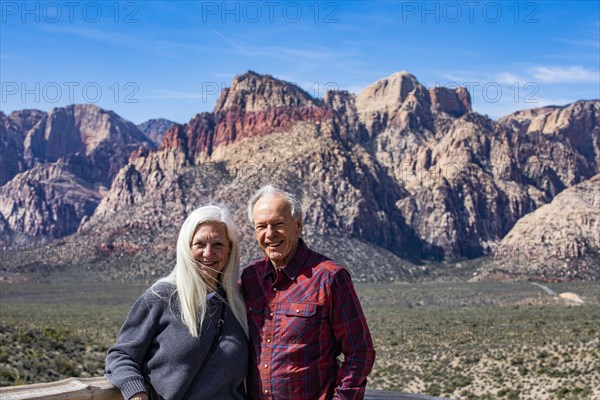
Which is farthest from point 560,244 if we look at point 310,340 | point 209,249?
point 209,249

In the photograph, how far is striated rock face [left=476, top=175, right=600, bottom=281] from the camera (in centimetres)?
8950

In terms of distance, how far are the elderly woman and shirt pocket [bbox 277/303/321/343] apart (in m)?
0.26

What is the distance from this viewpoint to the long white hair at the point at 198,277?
4027mm

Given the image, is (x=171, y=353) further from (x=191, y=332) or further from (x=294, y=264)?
(x=294, y=264)

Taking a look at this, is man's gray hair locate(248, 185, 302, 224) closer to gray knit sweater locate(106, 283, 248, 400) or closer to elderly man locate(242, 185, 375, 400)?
elderly man locate(242, 185, 375, 400)

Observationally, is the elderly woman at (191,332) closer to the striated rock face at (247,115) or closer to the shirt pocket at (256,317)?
the shirt pocket at (256,317)

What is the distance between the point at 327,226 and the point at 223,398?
9257cm

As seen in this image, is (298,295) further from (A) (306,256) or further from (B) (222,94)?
(B) (222,94)

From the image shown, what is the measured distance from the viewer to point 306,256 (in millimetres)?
4320

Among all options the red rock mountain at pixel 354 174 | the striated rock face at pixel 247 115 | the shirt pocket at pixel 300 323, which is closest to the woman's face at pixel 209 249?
the shirt pocket at pixel 300 323

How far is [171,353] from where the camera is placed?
4016mm

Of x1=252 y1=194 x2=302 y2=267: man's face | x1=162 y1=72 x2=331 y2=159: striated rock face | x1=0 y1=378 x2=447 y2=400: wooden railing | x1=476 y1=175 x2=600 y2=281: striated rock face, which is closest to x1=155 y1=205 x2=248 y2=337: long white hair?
x1=252 y1=194 x2=302 y2=267: man's face

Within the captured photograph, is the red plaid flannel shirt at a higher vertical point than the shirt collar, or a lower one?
lower

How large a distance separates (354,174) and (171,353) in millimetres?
108872
